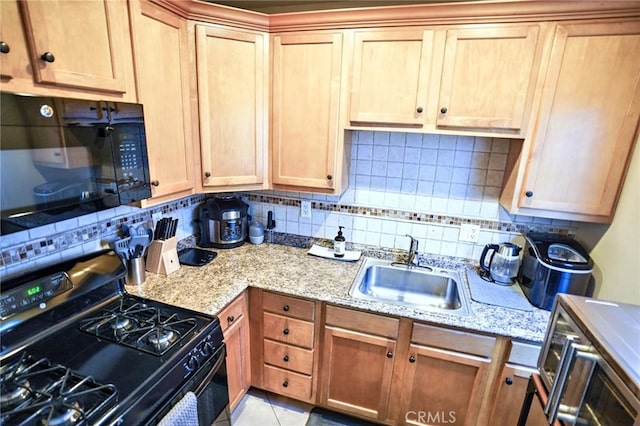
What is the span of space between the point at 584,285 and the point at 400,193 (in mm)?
1007

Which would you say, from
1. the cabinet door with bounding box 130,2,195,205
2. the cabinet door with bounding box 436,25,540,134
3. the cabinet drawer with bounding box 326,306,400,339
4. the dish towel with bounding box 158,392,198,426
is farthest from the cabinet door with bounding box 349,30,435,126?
the dish towel with bounding box 158,392,198,426

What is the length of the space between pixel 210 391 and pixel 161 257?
738 mm

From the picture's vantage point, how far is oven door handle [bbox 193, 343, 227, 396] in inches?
48.7

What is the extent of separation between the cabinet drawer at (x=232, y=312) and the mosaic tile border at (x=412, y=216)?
764 millimetres

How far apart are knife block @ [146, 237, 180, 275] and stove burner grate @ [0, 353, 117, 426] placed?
67 centimetres

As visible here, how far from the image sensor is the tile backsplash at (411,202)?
6.00ft

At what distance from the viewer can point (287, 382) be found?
1868 mm

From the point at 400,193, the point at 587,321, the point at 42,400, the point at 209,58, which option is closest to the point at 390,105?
the point at 400,193

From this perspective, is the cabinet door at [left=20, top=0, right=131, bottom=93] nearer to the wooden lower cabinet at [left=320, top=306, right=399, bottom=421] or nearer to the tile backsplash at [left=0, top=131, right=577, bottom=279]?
the tile backsplash at [left=0, top=131, right=577, bottom=279]

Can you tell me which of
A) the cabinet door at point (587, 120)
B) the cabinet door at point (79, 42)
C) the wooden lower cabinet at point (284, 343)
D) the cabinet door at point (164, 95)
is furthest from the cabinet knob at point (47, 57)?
the cabinet door at point (587, 120)

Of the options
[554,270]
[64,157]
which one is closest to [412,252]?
[554,270]

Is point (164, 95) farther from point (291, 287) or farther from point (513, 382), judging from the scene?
point (513, 382)

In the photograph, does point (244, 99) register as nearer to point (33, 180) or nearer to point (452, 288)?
point (33, 180)

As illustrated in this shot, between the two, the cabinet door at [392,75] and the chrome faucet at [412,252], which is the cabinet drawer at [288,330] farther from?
the cabinet door at [392,75]
